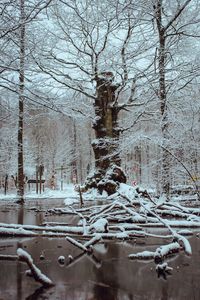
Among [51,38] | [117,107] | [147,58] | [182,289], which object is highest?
[51,38]

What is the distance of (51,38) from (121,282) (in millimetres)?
14931

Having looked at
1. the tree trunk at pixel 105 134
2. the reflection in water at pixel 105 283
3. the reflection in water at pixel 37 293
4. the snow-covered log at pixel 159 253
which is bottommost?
the reflection in water at pixel 105 283

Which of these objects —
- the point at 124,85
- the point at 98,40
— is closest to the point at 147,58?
the point at 124,85

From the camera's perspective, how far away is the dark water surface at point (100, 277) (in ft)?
9.49

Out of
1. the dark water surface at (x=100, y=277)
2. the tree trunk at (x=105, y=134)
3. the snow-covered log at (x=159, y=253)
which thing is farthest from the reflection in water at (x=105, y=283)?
the tree trunk at (x=105, y=134)

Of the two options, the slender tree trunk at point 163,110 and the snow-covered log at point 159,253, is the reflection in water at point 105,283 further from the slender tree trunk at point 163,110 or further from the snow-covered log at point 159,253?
the slender tree trunk at point 163,110

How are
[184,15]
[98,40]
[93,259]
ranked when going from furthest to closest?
[98,40]
[184,15]
[93,259]

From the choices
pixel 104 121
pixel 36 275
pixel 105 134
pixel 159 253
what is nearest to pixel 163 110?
pixel 105 134

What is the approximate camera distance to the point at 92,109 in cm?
1778

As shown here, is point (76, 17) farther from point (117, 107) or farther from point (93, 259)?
point (93, 259)

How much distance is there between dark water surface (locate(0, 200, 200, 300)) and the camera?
2.89 m

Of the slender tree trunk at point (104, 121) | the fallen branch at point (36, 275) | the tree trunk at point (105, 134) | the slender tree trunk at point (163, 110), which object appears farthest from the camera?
the slender tree trunk at point (104, 121)

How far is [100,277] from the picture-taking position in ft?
11.3

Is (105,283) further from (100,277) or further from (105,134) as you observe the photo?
(105,134)
